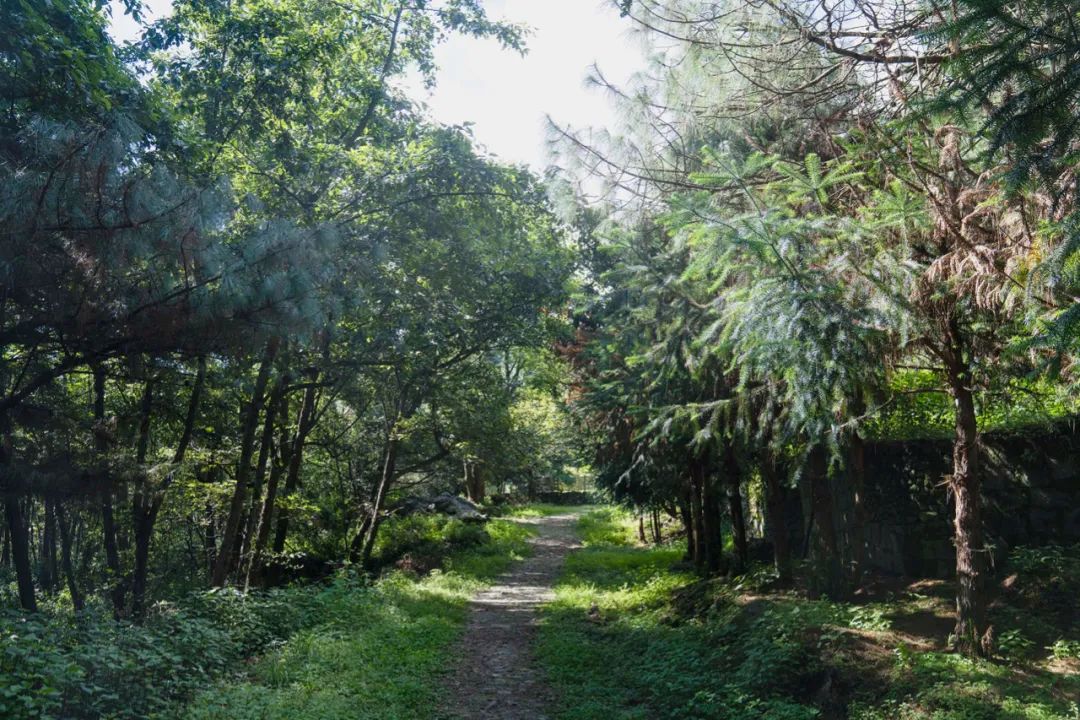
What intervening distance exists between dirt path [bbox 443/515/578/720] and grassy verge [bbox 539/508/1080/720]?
31 cm

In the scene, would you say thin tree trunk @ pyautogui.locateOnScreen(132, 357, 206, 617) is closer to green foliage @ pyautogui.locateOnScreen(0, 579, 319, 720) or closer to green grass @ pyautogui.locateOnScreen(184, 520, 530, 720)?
green foliage @ pyautogui.locateOnScreen(0, 579, 319, 720)

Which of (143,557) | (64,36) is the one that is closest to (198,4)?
(64,36)

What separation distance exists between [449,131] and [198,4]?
3655 mm

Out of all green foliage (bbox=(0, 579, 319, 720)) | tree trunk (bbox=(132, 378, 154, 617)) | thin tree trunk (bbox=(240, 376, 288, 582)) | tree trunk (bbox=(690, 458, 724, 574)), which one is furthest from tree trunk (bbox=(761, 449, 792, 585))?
tree trunk (bbox=(132, 378, 154, 617))

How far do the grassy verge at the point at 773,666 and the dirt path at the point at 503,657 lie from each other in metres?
0.31

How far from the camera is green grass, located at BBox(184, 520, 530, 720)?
659 cm

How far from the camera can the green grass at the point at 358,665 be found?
259 inches

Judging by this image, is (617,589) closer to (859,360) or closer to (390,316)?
(390,316)

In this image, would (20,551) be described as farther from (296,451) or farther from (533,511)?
(533,511)

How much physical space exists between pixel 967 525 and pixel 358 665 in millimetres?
6176

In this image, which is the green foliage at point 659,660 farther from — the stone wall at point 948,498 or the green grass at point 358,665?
the stone wall at point 948,498

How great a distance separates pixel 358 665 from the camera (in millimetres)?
8453

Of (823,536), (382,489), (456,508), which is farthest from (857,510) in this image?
(456,508)

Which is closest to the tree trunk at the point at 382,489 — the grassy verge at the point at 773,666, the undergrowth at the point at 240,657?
the undergrowth at the point at 240,657
